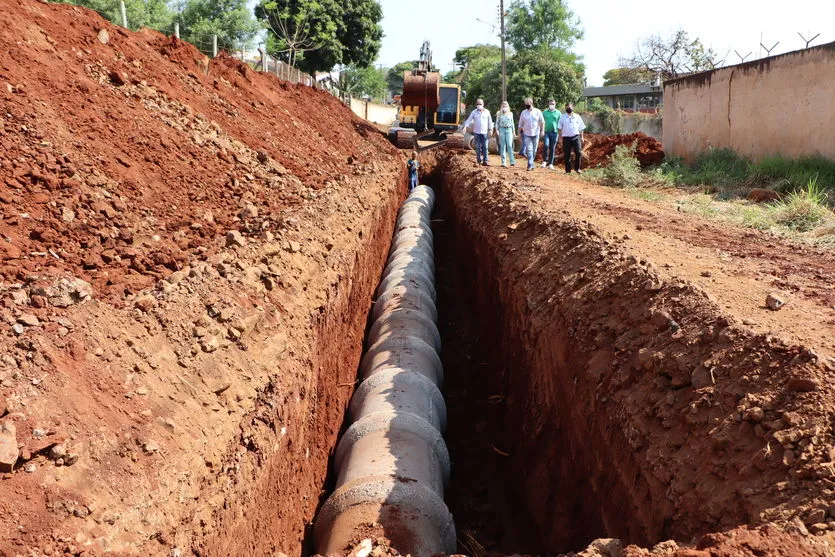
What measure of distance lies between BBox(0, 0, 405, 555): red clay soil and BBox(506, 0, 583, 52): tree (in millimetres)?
47676

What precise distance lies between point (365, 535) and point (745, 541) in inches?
96.7

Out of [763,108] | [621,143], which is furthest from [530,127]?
[621,143]

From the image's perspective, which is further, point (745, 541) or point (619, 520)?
point (619, 520)

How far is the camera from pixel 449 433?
7.00 meters

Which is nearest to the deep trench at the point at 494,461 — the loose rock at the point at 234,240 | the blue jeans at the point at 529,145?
the loose rock at the point at 234,240

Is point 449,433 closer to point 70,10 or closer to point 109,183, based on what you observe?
point 109,183

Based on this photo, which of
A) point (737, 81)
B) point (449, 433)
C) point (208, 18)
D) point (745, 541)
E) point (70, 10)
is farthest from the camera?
point (208, 18)

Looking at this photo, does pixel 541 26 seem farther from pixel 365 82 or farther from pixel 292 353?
pixel 292 353

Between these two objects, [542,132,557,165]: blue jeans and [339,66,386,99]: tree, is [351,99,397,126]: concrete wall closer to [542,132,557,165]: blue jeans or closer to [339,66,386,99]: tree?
[339,66,386,99]: tree

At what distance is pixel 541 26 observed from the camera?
5172 cm

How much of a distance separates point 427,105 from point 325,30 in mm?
10907

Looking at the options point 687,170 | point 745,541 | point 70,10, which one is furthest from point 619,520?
point 687,170

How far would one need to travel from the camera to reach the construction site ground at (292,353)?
292 cm

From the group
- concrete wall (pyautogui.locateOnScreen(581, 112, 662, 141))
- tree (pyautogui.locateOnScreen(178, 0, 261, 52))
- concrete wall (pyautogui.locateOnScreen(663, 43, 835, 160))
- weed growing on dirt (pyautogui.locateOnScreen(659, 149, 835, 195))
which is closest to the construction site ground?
weed growing on dirt (pyautogui.locateOnScreen(659, 149, 835, 195))
